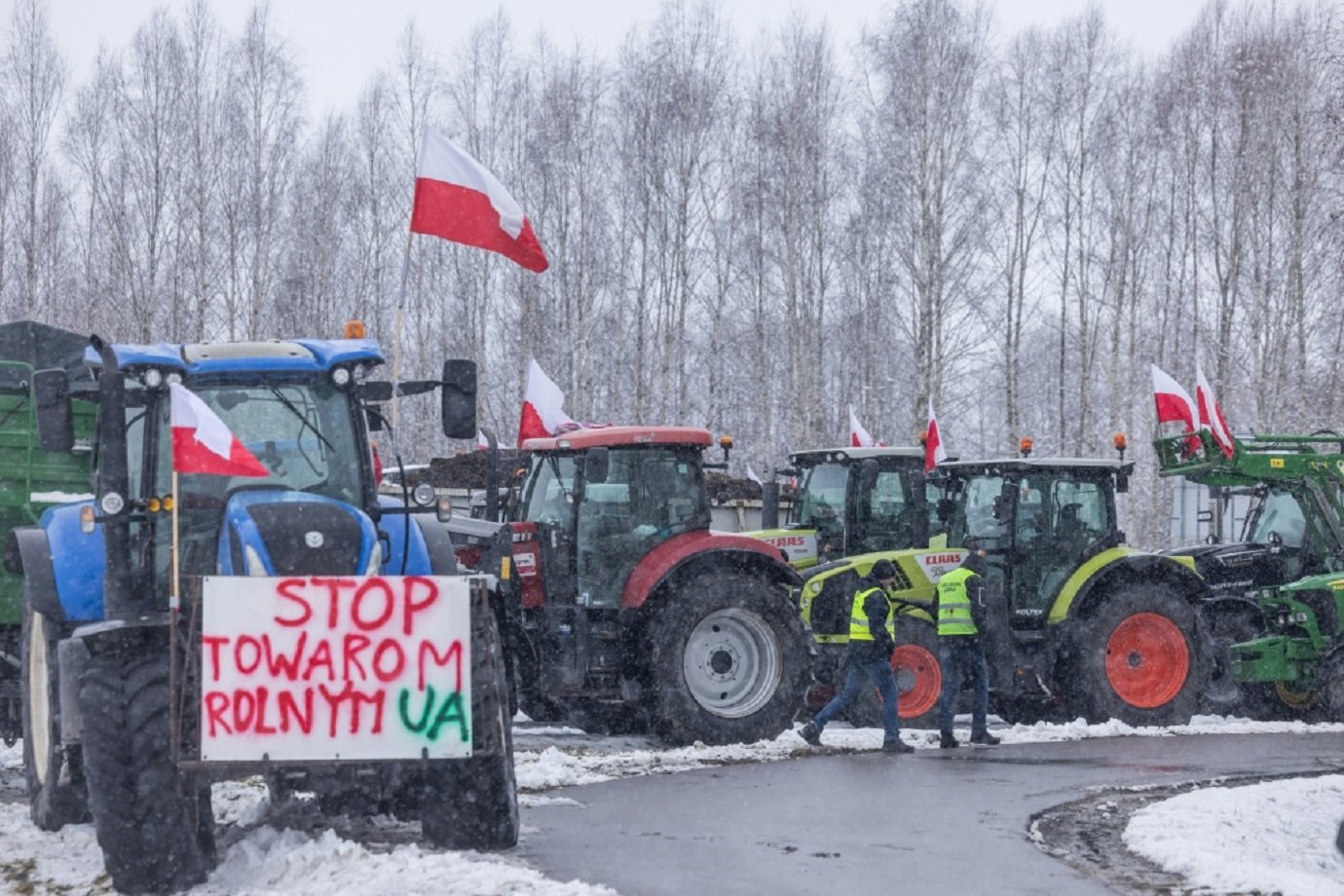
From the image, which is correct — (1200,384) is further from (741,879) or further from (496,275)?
(496,275)

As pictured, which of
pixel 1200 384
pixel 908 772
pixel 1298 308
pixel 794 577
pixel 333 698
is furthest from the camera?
pixel 1298 308

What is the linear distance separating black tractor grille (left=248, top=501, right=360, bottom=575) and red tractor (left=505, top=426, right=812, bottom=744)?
5325 mm

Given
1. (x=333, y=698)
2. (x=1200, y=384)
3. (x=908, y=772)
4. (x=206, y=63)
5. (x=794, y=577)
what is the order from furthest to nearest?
(x=206, y=63)
(x=1200, y=384)
(x=794, y=577)
(x=908, y=772)
(x=333, y=698)

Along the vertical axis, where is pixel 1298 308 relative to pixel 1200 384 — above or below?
above

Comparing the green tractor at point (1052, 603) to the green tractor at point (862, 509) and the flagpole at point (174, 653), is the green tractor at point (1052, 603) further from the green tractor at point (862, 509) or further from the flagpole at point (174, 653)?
the flagpole at point (174, 653)

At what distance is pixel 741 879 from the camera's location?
331 inches

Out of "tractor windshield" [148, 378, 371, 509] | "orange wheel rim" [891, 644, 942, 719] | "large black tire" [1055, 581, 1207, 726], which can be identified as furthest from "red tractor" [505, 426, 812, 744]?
"tractor windshield" [148, 378, 371, 509]

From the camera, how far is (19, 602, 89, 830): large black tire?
895cm

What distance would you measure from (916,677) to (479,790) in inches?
326

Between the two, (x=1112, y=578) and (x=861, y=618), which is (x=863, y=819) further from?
(x=1112, y=578)

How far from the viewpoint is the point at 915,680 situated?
53.7ft

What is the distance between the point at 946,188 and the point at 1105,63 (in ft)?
15.3

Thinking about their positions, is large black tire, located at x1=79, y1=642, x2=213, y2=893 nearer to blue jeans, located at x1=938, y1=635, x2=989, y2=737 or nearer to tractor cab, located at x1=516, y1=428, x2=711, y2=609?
tractor cab, located at x1=516, y1=428, x2=711, y2=609

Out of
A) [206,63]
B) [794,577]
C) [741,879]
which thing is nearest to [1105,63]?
[206,63]
